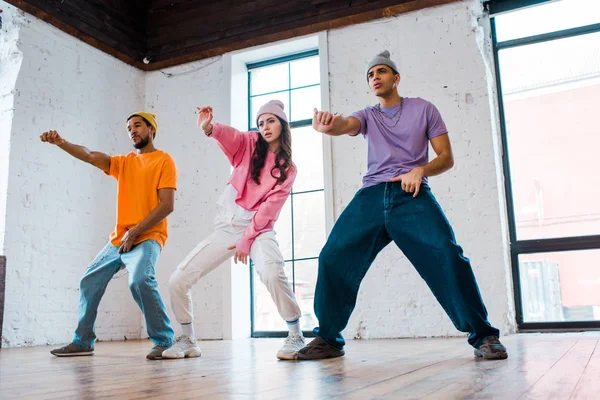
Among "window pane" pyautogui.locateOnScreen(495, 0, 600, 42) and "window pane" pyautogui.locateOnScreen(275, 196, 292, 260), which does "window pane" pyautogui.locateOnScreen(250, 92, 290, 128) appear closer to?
"window pane" pyautogui.locateOnScreen(275, 196, 292, 260)

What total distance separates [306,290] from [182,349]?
98.0 inches

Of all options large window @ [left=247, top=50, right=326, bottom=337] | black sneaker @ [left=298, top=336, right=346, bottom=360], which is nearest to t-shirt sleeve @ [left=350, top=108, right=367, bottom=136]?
black sneaker @ [left=298, top=336, right=346, bottom=360]

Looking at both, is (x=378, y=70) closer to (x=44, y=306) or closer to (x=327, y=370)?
(x=327, y=370)

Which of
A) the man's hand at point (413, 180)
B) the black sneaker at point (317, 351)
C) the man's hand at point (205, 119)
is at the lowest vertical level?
the black sneaker at point (317, 351)

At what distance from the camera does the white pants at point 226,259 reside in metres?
2.86

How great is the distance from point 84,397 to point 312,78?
4.66 m

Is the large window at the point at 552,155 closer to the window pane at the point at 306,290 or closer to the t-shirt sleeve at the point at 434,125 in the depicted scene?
the window pane at the point at 306,290

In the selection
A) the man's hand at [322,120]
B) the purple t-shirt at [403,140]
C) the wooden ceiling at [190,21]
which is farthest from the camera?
the wooden ceiling at [190,21]

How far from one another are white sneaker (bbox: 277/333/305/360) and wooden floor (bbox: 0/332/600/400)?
0.06 meters

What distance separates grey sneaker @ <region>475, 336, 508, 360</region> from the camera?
2.43 m

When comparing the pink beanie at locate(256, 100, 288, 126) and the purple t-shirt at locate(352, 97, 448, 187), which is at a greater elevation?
the pink beanie at locate(256, 100, 288, 126)

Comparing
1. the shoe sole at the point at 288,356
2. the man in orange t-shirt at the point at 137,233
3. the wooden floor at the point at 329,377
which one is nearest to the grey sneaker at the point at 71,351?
the man in orange t-shirt at the point at 137,233

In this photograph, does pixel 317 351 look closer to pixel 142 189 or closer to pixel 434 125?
pixel 434 125

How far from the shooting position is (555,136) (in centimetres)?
485
